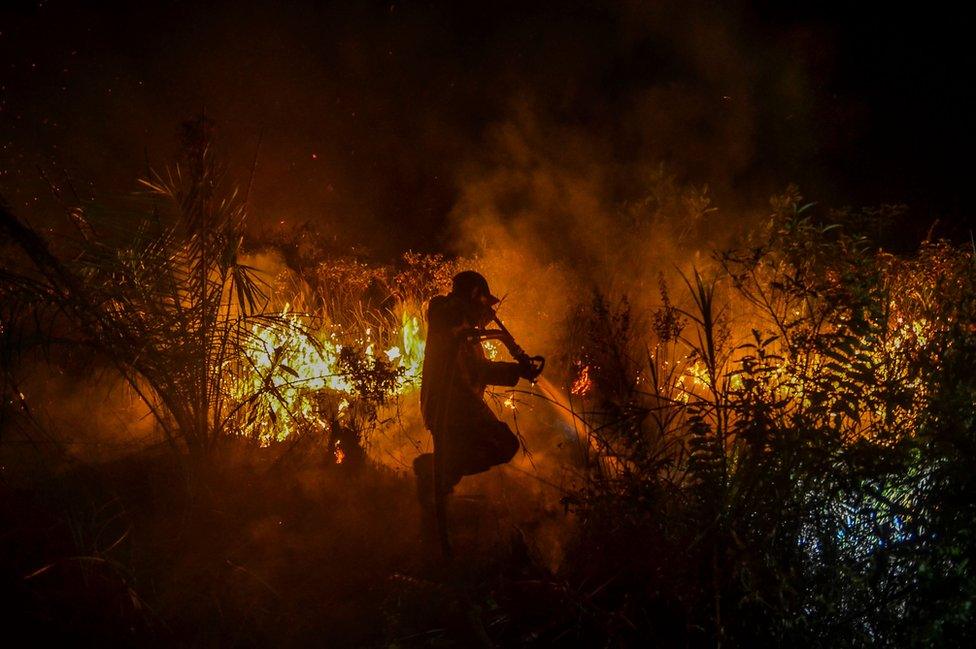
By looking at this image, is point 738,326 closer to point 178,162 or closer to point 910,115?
point 178,162

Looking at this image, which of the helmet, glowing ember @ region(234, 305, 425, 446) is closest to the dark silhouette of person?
the helmet

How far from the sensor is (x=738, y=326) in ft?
23.3

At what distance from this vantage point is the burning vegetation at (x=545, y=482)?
3.24 metres

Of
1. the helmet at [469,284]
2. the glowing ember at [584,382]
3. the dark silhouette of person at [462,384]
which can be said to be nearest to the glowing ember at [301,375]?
the dark silhouette of person at [462,384]

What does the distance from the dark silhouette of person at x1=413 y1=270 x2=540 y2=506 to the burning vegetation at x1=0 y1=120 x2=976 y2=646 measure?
1.83 feet

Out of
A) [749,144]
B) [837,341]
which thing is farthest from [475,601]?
[749,144]

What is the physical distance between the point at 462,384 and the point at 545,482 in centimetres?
95

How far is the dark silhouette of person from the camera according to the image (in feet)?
15.8

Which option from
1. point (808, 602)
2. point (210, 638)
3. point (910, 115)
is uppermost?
point (910, 115)

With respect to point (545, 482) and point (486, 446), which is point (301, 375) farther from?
point (545, 482)

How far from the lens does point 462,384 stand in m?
4.93

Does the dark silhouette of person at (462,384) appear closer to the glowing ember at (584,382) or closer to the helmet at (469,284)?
the helmet at (469,284)

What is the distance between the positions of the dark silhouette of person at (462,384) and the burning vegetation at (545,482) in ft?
1.83

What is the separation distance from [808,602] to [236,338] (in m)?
4.36
